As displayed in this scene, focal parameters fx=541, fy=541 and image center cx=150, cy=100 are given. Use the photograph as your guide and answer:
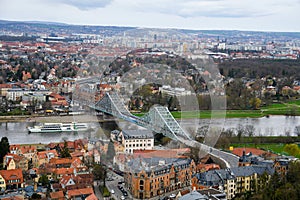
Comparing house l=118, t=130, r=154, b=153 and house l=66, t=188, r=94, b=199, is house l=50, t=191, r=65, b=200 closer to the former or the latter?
house l=66, t=188, r=94, b=199

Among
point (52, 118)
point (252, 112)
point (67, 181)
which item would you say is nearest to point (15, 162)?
point (67, 181)

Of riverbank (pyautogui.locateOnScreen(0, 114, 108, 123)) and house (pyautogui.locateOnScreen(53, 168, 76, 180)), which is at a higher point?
house (pyautogui.locateOnScreen(53, 168, 76, 180))

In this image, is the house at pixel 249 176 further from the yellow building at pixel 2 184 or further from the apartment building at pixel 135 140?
the yellow building at pixel 2 184

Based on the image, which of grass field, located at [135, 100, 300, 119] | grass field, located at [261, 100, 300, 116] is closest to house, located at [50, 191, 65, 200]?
grass field, located at [135, 100, 300, 119]

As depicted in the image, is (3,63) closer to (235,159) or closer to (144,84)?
(144,84)

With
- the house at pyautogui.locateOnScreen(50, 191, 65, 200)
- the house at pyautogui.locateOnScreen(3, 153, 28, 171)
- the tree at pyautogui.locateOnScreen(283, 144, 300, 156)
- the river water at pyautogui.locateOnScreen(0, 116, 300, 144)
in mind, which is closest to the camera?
the house at pyautogui.locateOnScreen(50, 191, 65, 200)
